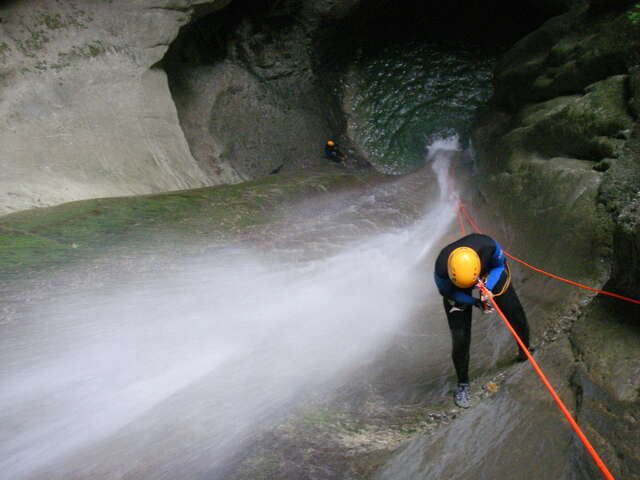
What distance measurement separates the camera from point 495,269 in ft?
11.1

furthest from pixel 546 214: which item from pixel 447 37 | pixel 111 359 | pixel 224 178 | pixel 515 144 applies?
pixel 447 37

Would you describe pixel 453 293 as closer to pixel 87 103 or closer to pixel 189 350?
pixel 189 350

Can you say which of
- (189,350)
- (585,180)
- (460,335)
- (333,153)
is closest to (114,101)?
(189,350)

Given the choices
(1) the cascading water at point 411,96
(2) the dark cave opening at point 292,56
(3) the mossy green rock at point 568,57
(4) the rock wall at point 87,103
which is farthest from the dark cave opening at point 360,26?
(3) the mossy green rock at point 568,57

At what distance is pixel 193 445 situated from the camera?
Result: 3.17 meters

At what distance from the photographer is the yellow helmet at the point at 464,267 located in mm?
3123

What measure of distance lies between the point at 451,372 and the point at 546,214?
259 cm

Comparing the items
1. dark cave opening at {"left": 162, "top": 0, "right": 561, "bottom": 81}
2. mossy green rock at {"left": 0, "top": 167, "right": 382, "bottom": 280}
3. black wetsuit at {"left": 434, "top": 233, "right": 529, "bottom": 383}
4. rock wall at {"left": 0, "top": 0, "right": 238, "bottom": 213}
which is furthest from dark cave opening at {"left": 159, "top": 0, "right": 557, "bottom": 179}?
black wetsuit at {"left": 434, "top": 233, "right": 529, "bottom": 383}

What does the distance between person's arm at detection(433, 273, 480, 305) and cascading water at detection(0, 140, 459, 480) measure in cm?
137

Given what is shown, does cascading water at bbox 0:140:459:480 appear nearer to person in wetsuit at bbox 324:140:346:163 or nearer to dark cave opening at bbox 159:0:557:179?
dark cave opening at bbox 159:0:557:179

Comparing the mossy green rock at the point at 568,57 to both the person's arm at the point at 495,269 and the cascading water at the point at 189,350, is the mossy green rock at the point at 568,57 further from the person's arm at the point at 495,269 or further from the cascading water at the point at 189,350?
the person's arm at the point at 495,269

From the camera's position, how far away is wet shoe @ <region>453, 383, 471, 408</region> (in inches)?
133

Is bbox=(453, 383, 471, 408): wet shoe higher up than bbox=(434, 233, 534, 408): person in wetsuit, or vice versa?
bbox=(434, 233, 534, 408): person in wetsuit

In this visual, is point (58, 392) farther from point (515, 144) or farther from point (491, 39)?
point (491, 39)
